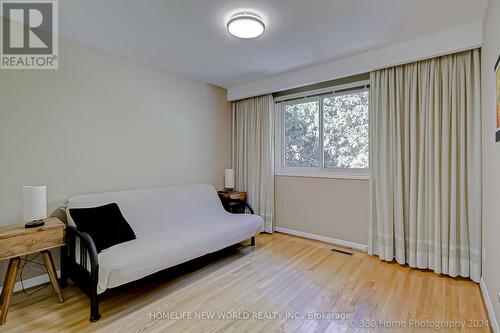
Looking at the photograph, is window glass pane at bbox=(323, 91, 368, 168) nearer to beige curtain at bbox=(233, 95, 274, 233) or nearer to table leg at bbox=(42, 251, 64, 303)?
beige curtain at bbox=(233, 95, 274, 233)

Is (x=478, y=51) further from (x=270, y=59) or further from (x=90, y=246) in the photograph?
(x=90, y=246)

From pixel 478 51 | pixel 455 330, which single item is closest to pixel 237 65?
pixel 478 51

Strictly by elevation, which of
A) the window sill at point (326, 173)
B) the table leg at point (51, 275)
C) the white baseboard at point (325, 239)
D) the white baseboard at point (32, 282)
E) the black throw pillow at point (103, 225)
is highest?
the window sill at point (326, 173)

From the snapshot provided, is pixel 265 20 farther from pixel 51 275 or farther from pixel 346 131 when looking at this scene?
pixel 51 275

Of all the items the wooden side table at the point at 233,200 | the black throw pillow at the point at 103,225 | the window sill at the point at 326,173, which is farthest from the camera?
the wooden side table at the point at 233,200

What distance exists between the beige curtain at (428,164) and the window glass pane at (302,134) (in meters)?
0.90

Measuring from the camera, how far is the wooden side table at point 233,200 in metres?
3.95

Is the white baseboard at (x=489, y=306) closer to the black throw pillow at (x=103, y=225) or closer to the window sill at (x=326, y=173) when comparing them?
the window sill at (x=326, y=173)

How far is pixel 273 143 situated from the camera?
13.5 feet

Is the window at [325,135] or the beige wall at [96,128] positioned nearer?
the beige wall at [96,128]

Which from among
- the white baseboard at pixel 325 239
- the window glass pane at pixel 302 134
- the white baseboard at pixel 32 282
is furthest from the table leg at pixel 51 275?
the window glass pane at pixel 302 134

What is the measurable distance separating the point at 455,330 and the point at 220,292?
1806 millimetres

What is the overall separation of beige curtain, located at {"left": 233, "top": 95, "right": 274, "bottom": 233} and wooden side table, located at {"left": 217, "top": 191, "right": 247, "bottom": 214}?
19 cm

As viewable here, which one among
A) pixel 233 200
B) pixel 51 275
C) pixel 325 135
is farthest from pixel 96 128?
pixel 325 135
